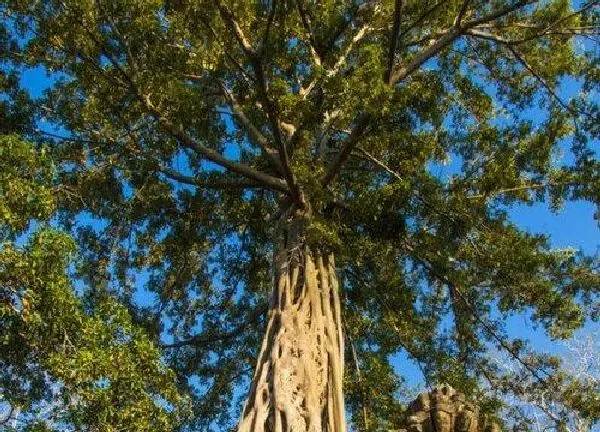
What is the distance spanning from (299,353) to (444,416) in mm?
1228

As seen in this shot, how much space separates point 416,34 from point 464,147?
1.81m

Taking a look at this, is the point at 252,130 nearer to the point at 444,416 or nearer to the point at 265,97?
the point at 265,97

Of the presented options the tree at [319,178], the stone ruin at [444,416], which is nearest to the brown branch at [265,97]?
the tree at [319,178]

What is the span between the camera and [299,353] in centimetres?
577

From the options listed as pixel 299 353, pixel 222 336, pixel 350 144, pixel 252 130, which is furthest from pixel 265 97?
pixel 222 336

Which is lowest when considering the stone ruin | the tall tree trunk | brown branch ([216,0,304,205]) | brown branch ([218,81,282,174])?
the stone ruin

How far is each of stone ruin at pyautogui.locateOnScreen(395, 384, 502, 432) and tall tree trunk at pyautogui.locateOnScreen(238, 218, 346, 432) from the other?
656mm

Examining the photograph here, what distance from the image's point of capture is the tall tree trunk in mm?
5305

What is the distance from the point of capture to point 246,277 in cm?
951

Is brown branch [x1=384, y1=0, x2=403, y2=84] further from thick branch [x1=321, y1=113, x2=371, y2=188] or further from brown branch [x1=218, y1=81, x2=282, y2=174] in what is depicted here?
brown branch [x1=218, y1=81, x2=282, y2=174]

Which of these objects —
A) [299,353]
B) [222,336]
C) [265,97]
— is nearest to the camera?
[299,353]

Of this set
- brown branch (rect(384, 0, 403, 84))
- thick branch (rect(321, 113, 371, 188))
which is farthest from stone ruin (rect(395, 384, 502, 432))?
brown branch (rect(384, 0, 403, 84))

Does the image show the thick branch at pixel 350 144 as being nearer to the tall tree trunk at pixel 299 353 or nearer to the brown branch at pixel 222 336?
the tall tree trunk at pixel 299 353

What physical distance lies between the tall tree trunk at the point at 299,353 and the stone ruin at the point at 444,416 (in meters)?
0.66
